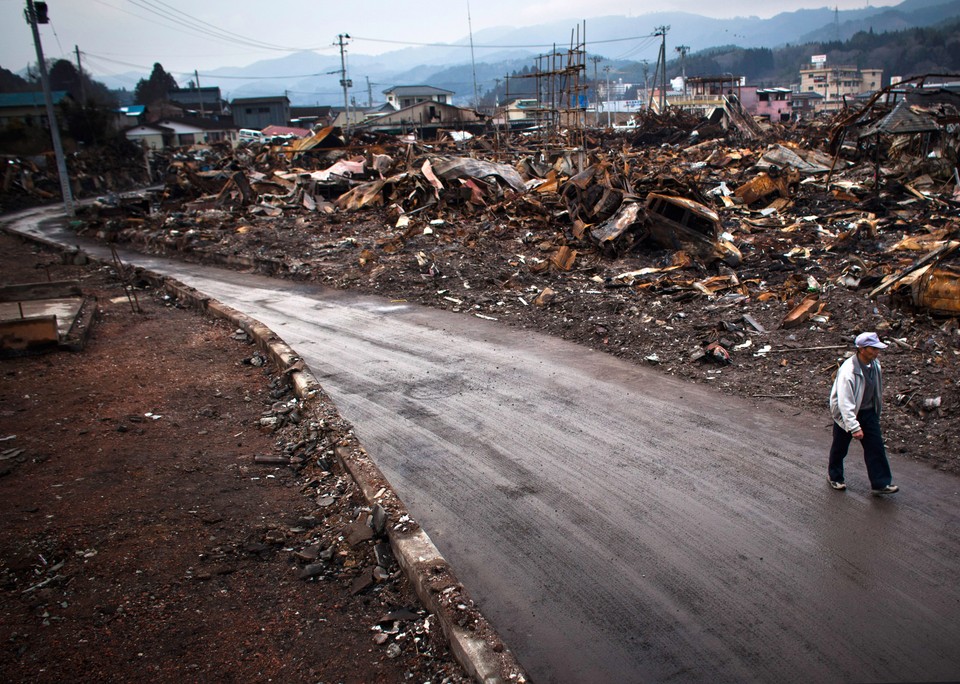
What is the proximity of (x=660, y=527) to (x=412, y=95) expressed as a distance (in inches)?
3586

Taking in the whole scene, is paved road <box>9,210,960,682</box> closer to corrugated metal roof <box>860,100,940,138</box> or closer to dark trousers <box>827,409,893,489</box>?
dark trousers <box>827,409,893,489</box>

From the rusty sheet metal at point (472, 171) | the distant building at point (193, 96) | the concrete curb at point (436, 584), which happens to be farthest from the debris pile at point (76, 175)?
the distant building at point (193, 96)

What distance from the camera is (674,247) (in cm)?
1356

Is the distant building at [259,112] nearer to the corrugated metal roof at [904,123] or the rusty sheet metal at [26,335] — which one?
the corrugated metal roof at [904,123]

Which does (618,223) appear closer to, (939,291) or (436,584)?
(939,291)

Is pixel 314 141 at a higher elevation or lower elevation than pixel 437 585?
higher

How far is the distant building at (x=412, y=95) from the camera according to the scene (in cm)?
8569

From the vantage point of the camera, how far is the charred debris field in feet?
27.4

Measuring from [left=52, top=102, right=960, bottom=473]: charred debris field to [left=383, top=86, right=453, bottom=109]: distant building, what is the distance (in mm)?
60294

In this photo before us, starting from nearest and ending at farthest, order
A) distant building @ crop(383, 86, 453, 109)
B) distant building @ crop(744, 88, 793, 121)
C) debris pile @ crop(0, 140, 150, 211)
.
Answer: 1. debris pile @ crop(0, 140, 150, 211)
2. distant building @ crop(744, 88, 793, 121)
3. distant building @ crop(383, 86, 453, 109)

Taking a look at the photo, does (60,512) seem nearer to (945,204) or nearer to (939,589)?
(939,589)

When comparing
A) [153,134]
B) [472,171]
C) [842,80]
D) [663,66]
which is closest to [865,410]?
[472,171]

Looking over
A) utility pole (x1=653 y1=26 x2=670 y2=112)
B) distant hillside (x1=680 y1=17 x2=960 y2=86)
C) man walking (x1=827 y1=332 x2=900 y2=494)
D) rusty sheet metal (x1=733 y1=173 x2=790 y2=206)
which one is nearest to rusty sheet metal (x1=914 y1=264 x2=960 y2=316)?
man walking (x1=827 y1=332 x2=900 y2=494)

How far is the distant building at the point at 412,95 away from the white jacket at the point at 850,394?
274ft
